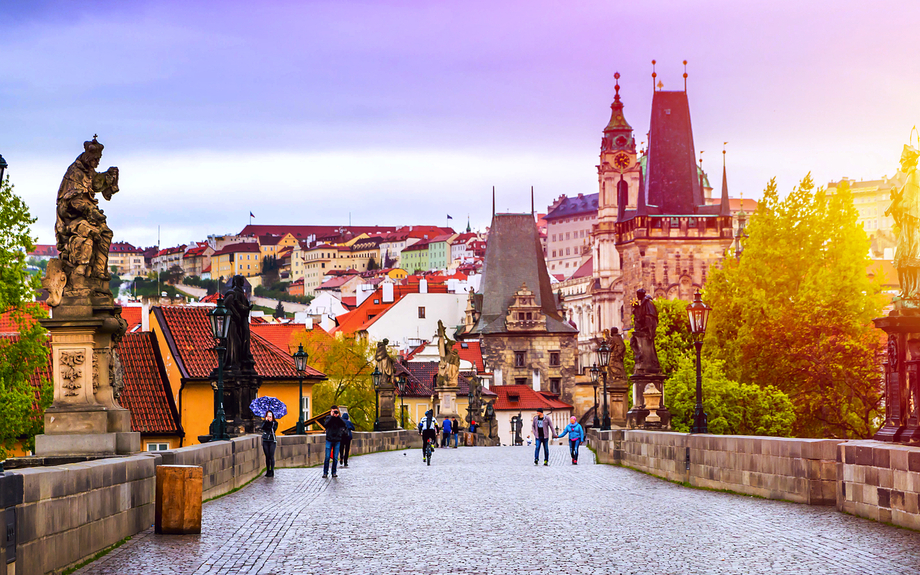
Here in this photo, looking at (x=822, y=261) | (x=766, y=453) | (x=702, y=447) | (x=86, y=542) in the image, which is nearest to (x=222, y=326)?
(x=702, y=447)

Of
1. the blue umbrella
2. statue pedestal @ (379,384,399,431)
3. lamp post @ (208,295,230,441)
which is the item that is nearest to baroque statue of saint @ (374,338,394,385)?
statue pedestal @ (379,384,399,431)

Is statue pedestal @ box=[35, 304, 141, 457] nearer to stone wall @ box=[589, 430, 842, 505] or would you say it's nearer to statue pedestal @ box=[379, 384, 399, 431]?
stone wall @ box=[589, 430, 842, 505]

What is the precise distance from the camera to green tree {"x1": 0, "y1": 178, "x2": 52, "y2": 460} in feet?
131

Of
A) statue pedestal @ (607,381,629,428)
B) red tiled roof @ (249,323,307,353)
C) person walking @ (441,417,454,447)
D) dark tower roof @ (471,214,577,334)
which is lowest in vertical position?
person walking @ (441,417,454,447)

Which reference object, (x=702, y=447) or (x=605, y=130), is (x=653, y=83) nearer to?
(x=605, y=130)

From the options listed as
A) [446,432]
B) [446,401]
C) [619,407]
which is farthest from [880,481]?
[446,401]

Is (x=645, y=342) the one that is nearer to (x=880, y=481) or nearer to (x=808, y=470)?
(x=808, y=470)

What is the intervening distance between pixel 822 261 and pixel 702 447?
2883 cm

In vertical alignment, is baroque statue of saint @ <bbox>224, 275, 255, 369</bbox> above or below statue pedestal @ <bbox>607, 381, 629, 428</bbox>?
above

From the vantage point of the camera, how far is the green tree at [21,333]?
39.9 meters

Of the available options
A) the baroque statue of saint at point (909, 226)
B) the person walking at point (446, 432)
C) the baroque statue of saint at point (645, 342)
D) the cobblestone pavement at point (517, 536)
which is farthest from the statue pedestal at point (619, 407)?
the baroque statue of saint at point (909, 226)

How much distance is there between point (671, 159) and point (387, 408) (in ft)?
242

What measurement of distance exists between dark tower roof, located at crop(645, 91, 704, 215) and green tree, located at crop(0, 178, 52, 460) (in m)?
80.8

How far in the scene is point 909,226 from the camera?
62.5 ft
